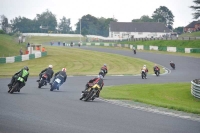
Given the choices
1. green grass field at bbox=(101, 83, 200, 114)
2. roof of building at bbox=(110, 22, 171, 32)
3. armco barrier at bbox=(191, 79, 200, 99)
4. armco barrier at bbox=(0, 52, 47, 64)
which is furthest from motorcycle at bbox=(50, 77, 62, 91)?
roof of building at bbox=(110, 22, 171, 32)

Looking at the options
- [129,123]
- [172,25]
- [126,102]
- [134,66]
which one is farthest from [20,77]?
[172,25]

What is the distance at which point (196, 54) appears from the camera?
2488 inches

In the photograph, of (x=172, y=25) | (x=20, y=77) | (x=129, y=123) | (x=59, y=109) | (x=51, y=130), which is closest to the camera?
(x=51, y=130)

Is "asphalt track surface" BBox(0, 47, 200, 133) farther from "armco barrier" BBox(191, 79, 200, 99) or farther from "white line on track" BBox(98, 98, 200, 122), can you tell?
"armco barrier" BBox(191, 79, 200, 99)

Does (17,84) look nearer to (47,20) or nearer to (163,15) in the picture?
(47,20)

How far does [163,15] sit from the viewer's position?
7328 inches

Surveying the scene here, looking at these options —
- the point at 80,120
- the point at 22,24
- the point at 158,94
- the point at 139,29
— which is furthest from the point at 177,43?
the point at 22,24

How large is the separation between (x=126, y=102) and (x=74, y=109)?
4.21 m

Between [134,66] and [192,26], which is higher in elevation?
[192,26]

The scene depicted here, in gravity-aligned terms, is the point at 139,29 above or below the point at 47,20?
below

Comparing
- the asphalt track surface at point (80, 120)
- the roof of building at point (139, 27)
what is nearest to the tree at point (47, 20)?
the roof of building at point (139, 27)

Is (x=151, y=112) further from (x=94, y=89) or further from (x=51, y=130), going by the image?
(x=51, y=130)

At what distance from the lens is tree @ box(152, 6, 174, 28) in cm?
18338

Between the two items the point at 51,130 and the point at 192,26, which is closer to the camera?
the point at 51,130
